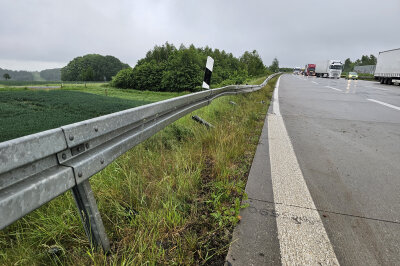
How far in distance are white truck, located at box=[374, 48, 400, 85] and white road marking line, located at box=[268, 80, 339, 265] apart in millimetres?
29293

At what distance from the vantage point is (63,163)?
4.05 ft

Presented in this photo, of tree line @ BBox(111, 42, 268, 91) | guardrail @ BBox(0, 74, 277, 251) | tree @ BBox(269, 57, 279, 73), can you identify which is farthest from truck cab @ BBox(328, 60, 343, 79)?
tree @ BBox(269, 57, 279, 73)

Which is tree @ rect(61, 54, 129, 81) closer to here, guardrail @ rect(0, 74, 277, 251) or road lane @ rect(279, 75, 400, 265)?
road lane @ rect(279, 75, 400, 265)

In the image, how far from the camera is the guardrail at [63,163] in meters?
0.93

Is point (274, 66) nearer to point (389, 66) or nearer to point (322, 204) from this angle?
point (389, 66)

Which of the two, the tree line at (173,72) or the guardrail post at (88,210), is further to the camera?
the tree line at (173,72)

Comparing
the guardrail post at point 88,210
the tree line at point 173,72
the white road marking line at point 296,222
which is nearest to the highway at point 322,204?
the white road marking line at point 296,222

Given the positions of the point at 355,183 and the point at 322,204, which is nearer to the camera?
the point at 322,204

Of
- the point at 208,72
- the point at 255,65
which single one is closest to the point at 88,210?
the point at 208,72

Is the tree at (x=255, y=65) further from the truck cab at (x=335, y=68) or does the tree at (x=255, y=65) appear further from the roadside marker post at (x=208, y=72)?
the roadside marker post at (x=208, y=72)

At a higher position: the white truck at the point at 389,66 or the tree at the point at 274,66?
the tree at the point at 274,66

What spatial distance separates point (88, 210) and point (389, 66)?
3419 cm

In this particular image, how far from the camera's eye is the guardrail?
93cm

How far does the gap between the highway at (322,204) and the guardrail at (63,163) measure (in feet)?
Answer: 3.17
